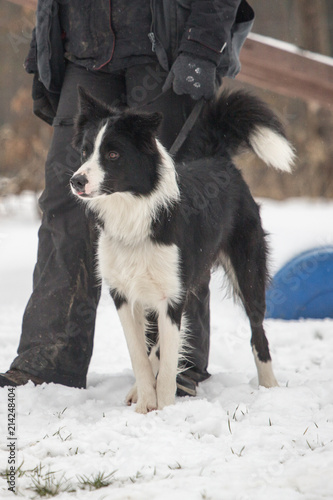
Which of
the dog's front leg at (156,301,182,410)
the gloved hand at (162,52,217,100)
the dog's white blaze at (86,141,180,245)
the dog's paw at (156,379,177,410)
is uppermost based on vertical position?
the gloved hand at (162,52,217,100)

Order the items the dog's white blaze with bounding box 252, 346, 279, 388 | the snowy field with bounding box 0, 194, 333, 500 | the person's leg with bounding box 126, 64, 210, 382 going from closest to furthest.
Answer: the snowy field with bounding box 0, 194, 333, 500 < the person's leg with bounding box 126, 64, 210, 382 < the dog's white blaze with bounding box 252, 346, 279, 388

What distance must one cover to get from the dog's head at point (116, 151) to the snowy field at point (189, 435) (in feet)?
3.05

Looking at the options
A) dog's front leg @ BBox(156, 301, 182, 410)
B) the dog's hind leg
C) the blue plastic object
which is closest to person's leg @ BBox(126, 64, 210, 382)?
the dog's hind leg

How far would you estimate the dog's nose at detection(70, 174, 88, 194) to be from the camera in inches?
93.7

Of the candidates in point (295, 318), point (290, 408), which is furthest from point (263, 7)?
point (290, 408)

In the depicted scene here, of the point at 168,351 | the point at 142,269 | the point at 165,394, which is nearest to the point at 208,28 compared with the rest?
the point at 142,269

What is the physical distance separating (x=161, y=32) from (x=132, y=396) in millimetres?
1719

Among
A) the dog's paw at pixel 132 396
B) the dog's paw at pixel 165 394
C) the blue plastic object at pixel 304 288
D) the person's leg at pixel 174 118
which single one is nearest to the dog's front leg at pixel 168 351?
the dog's paw at pixel 165 394

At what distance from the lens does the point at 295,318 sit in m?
4.68

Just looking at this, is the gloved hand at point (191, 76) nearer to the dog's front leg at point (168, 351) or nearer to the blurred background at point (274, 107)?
the dog's front leg at point (168, 351)

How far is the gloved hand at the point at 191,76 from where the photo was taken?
2.70 m

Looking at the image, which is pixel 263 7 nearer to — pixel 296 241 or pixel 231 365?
pixel 296 241

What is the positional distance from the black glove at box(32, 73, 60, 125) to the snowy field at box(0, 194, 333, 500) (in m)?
1.40

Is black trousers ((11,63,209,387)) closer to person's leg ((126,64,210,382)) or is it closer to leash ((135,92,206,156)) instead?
person's leg ((126,64,210,382))
